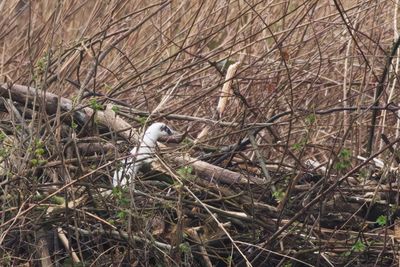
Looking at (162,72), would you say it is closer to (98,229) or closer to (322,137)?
(322,137)

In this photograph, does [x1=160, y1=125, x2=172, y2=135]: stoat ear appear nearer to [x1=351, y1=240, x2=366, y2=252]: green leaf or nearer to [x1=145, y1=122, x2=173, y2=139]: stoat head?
[x1=145, y1=122, x2=173, y2=139]: stoat head

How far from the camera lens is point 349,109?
373 cm

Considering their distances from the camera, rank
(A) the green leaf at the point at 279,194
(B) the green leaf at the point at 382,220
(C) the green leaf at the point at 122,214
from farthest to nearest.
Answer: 1. (A) the green leaf at the point at 279,194
2. (B) the green leaf at the point at 382,220
3. (C) the green leaf at the point at 122,214

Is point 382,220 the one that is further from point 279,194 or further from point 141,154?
point 141,154

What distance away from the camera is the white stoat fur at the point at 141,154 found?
3438 millimetres

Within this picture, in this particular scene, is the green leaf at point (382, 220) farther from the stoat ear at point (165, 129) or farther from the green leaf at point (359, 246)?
the stoat ear at point (165, 129)

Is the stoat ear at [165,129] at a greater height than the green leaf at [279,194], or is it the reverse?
the stoat ear at [165,129]

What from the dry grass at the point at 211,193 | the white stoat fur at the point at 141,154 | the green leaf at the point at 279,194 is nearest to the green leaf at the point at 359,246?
the dry grass at the point at 211,193

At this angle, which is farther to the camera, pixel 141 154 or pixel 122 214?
pixel 141 154

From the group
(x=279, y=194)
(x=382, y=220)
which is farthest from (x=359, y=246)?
(x=279, y=194)

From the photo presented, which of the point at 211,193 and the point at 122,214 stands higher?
the point at 122,214

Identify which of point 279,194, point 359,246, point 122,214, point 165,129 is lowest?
point 359,246

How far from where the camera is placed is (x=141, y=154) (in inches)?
134

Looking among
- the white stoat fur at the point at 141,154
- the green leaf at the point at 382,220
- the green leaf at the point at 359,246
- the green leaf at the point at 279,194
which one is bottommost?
the green leaf at the point at 359,246
